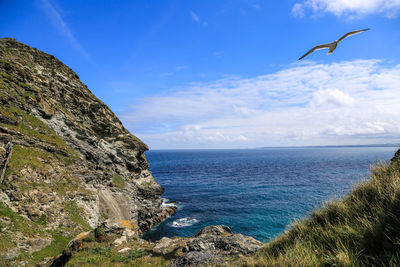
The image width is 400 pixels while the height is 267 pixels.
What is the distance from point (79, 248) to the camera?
1300 cm

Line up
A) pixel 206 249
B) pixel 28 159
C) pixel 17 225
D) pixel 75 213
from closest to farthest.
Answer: pixel 206 249 < pixel 17 225 < pixel 28 159 < pixel 75 213

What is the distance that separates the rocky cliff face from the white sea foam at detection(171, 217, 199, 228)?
401 cm

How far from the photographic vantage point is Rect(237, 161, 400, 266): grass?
4375mm

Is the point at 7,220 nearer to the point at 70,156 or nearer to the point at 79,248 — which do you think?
the point at 79,248

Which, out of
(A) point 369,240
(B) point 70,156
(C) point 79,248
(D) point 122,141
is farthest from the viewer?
(D) point 122,141

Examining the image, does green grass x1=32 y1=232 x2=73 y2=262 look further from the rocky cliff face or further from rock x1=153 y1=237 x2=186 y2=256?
rock x1=153 y1=237 x2=186 y2=256

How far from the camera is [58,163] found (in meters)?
23.9

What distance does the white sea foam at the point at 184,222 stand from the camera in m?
36.6

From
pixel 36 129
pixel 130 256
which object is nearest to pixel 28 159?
pixel 36 129

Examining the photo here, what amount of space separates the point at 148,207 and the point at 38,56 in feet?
131

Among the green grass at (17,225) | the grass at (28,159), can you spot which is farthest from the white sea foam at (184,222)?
the grass at (28,159)

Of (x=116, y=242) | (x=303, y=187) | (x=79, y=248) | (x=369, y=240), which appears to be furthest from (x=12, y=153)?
(x=303, y=187)

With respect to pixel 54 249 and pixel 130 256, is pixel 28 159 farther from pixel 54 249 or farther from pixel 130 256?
pixel 130 256

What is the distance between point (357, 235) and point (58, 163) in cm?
2981
